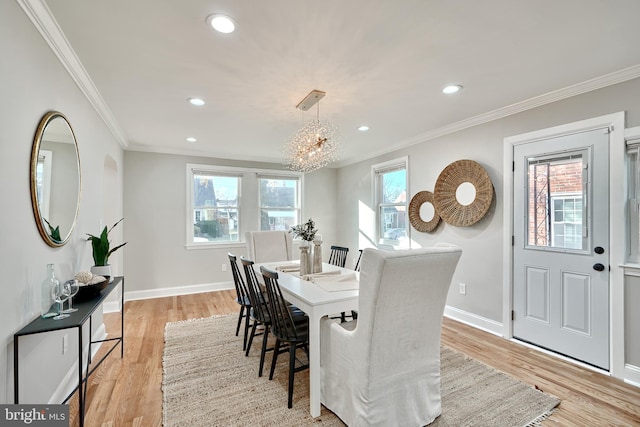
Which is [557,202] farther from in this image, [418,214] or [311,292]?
[311,292]

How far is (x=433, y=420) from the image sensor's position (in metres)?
1.92

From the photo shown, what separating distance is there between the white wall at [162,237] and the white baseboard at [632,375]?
5.08 meters

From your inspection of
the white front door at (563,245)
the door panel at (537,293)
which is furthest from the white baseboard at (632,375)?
the door panel at (537,293)

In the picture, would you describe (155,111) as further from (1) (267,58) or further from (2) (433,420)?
(2) (433,420)

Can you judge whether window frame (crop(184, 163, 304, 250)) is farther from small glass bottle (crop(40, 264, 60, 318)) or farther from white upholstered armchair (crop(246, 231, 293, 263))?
small glass bottle (crop(40, 264, 60, 318))

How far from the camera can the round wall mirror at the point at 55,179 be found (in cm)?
176

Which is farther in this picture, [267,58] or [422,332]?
[267,58]

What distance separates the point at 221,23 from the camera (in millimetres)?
1771

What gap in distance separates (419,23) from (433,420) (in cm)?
253

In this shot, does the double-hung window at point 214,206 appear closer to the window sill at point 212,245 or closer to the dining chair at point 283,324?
the window sill at point 212,245

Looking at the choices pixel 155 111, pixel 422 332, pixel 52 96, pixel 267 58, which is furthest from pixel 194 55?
pixel 422 332

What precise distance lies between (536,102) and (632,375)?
2506 mm

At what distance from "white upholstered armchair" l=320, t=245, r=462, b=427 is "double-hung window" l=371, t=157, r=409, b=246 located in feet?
9.32

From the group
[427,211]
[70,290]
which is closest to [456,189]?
[427,211]
